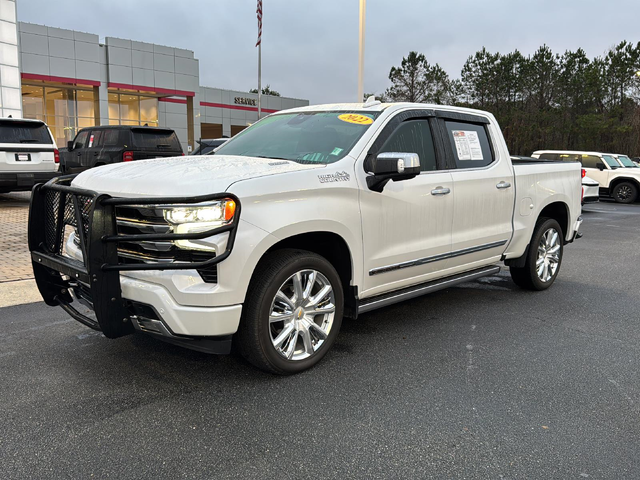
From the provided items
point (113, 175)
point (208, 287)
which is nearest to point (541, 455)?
point (208, 287)

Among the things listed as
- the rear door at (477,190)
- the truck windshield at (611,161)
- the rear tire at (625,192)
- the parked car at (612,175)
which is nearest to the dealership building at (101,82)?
the parked car at (612,175)

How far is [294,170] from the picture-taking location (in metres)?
3.76

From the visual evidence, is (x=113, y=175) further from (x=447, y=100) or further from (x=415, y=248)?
(x=447, y=100)

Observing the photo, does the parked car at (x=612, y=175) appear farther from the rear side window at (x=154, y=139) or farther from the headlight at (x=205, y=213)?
the headlight at (x=205, y=213)

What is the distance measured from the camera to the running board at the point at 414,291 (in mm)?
4335

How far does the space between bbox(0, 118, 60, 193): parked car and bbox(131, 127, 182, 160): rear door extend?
6.40 ft

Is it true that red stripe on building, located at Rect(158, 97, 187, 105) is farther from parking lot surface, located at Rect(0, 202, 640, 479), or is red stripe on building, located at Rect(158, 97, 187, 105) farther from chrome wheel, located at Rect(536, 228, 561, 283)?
chrome wheel, located at Rect(536, 228, 561, 283)

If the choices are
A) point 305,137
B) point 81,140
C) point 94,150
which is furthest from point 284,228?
point 81,140

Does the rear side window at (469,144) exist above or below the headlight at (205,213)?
above

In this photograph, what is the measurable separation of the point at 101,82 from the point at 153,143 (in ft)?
76.2

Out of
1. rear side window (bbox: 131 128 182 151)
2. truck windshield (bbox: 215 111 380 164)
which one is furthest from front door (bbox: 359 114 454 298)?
rear side window (bbox: 131 128 182 151)

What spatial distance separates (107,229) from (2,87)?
71.0 feet

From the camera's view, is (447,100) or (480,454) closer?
(480,454)

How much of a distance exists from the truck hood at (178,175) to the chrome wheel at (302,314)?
748 mm
